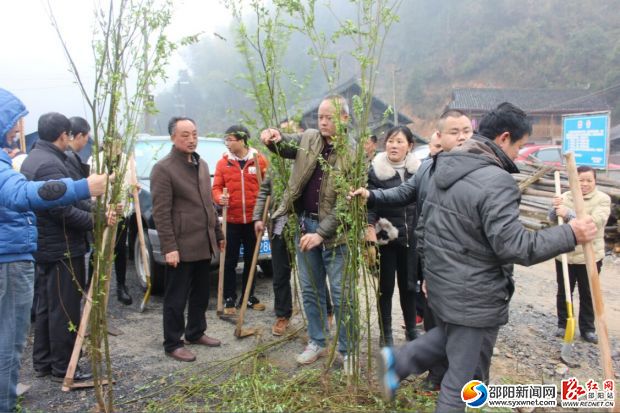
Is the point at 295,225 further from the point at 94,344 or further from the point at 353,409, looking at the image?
the point at 94,344

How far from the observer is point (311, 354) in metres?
3.61

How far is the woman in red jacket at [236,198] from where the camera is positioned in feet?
15.9

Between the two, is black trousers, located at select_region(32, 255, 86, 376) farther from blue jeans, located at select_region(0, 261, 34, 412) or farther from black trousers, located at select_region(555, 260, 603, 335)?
black trousers, located at select_region(555, 260, 603, 335)

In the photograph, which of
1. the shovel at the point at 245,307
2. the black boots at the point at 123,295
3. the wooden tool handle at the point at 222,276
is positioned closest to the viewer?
the shovel at the point at 245,307

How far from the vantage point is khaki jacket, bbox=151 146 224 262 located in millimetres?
3670

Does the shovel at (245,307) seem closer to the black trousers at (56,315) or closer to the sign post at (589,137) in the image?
the black trousers at (56,315)

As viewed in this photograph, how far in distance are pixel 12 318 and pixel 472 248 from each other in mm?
2608

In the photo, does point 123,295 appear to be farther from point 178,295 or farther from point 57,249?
point 57,249

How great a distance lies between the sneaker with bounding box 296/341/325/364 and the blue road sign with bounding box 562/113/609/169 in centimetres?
804

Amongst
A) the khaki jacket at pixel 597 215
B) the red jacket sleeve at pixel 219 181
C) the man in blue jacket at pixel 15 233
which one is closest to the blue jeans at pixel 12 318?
the man in blue jacket at pixel 15 233

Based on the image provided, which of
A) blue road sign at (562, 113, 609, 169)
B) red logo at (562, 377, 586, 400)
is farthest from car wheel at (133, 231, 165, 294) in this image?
blue road sign at (562, 113, 609, 169)

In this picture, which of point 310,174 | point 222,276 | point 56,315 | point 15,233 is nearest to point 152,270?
point 222,276

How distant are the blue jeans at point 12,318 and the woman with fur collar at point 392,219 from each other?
2390 mm

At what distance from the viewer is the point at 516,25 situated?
51500 mm
